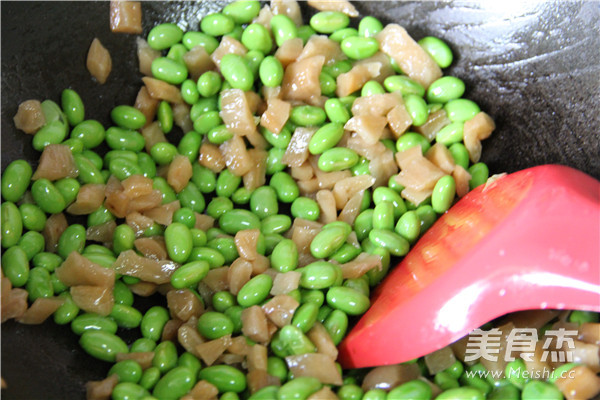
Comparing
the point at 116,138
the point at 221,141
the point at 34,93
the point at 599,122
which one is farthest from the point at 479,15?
the point at 34,93

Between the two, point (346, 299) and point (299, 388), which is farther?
point (346, 299)

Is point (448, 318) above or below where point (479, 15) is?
below

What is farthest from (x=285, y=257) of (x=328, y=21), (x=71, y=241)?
(x=328, y=21)

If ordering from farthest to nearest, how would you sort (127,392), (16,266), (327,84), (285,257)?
(327,84) → (285,257) → (16,266) → (127,392)

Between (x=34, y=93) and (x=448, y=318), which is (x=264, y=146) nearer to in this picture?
(x=34, y=93)

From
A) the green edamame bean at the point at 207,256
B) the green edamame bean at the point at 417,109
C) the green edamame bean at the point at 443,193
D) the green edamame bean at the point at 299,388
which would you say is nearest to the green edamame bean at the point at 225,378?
the green edamame bean at the point at 299,388

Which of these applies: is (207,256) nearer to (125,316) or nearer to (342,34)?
(125,316)

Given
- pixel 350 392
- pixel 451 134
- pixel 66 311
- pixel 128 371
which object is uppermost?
pixel 451 134
